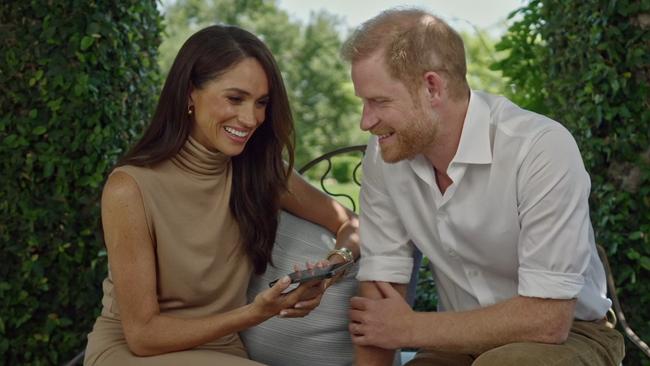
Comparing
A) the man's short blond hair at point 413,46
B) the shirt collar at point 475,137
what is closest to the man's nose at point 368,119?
the man's short blond hair at point 413,46

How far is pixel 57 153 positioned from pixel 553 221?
1988 mm

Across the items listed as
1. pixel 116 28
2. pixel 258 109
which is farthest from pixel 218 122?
pixel 116 28

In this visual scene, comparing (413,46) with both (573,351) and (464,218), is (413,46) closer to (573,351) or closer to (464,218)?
(464,218)

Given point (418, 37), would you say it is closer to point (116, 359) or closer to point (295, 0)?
point (116, 359)

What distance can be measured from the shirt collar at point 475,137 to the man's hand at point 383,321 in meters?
0.38

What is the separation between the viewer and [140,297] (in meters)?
2.32

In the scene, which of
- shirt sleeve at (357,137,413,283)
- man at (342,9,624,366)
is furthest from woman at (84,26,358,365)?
man at (342,9,624,366)

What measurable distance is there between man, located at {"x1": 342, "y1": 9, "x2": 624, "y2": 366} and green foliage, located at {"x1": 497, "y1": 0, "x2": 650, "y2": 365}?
0.91 m

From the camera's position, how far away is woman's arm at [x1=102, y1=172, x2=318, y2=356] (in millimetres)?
2311

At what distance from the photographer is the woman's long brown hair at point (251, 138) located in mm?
2455

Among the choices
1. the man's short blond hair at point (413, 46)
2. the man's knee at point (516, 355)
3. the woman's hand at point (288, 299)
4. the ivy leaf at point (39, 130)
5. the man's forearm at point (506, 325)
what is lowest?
the man's knee at point (516, 355)

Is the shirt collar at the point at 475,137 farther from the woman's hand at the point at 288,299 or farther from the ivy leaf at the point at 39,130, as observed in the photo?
the ivy leaf at the point at 39,130

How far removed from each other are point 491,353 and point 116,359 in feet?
3.07

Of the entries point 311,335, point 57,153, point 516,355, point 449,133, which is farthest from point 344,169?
point 516,355
